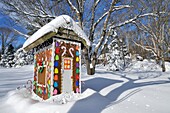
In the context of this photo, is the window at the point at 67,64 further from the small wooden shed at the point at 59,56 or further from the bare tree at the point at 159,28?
the bare tree at the point at 159,28

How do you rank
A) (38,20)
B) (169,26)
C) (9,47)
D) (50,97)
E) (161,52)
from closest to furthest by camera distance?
(50,97)
(38,20)
(161,52)
(169,26)
(9,47)

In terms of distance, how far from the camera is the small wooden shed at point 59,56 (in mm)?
4820

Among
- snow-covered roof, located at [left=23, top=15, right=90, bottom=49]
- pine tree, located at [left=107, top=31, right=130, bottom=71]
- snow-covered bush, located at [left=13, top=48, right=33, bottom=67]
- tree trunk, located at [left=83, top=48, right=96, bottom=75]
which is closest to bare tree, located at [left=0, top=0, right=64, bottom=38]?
tree trunk, located at [left=83, top=48, right=96, bottom=75]

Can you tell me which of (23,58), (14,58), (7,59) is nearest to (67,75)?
(23,58)

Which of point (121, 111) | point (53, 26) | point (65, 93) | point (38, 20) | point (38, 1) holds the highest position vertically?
point (38, 1)

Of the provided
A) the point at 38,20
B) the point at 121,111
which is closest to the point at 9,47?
the point at 38,20

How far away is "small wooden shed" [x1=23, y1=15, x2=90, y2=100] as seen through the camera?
4820 millimetres

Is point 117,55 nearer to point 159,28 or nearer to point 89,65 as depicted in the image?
point 159,28

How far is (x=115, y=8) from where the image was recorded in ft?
36.9

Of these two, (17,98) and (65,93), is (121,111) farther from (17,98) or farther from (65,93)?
(17,98)

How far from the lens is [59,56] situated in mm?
4977

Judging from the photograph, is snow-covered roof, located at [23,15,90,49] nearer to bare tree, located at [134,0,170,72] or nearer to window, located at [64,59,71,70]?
window, located at [64,59,71,70]

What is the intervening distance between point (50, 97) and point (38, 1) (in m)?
9.22

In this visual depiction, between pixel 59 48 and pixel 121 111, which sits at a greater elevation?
pixel 59 48
